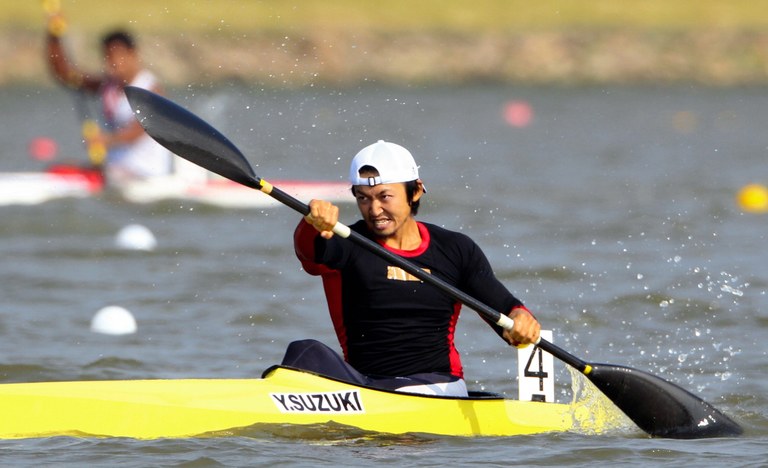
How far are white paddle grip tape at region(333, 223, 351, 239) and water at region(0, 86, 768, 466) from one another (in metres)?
0.88

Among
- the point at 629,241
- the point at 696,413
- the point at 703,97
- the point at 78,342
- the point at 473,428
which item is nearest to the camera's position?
the point at 473,428

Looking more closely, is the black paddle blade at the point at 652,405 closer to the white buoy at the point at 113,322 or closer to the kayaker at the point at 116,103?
the white buoy at the point at 113,322

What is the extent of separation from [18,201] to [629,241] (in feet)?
21.5

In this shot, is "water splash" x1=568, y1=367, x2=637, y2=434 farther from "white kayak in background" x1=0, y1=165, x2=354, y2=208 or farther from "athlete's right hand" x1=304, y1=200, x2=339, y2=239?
"white kayak in background" x1=0, y1=165, x2=354, y2=208

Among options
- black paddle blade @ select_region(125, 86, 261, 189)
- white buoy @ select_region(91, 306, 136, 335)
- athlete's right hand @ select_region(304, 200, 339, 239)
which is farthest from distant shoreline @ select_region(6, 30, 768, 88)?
athlete's right hand @ select_region(304, 200, 339, 239)

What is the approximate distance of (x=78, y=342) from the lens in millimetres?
9531

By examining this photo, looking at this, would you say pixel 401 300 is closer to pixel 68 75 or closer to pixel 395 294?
pixel 395 294

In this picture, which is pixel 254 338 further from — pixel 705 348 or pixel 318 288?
pixel 705 348

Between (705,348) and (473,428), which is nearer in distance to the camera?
(473,428)

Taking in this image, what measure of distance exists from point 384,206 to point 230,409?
1.12m

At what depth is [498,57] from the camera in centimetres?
4797

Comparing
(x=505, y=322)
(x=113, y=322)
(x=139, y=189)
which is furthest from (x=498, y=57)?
(x=505, y=322)

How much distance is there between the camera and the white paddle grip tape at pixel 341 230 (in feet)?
20.5

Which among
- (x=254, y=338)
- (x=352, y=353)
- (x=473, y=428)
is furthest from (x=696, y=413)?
(x=254, y=338)
